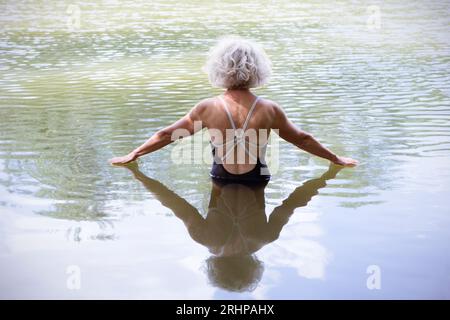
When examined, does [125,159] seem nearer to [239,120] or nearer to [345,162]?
[239,120]

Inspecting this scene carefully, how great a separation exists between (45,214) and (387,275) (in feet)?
7.18

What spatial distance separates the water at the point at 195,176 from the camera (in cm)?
331

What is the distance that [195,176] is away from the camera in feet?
16.6

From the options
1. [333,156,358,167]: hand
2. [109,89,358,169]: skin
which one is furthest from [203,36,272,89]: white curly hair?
[333,156,358,167]: hand

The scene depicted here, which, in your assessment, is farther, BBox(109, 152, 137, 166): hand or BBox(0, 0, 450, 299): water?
BBox(109, 152, 137, 166): hand

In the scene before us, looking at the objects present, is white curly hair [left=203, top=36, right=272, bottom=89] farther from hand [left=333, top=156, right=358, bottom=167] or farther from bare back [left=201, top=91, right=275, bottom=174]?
hand [left=333, top=156, right=358, bottom=167]

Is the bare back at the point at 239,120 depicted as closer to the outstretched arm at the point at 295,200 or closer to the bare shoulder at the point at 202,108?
the bare shoulder at the point at 202,108

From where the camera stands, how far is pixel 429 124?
6469 mm

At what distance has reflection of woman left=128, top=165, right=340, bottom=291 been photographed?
3355mm

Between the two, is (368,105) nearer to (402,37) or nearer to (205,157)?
(205,157)

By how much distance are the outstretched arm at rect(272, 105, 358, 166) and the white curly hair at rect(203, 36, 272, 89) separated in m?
0.29

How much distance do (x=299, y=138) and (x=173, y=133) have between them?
94 cm

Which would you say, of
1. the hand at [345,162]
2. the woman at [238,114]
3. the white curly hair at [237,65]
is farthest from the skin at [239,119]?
the hand at [345,162]

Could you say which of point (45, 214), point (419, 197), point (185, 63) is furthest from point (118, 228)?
point (185, 63)
